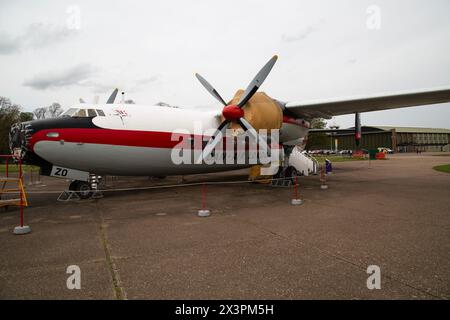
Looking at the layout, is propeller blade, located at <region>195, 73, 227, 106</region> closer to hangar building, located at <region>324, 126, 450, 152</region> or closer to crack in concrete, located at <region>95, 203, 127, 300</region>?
crack in concrete, located at <region>95, 203, 127, 300</region>

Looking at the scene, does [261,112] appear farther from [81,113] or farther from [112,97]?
[112,97]

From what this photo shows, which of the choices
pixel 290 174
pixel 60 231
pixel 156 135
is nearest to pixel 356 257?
pixel 60 231

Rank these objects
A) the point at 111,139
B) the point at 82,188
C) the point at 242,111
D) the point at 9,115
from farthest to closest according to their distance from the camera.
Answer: the point at 9,115, the point at 242,111, the point at 82,188, the point at 111,139

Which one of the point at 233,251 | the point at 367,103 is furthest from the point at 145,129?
the point at 367,103

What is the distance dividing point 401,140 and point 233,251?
319ft

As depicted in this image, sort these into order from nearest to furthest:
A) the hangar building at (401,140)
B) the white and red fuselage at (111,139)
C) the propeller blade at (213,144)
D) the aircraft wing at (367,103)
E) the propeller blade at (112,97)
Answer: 1. the white and red fuselage at (111,139)
2. the aircraft wing at (367,103)
3. the propeller blade at (213,144)
4. the propeller blade at (112,97)
5. the hangar building at (401,140)

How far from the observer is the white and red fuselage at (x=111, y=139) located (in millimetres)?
9164

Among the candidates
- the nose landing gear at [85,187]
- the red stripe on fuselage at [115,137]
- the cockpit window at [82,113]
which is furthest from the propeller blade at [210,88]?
the nose landing gear at [85,187]

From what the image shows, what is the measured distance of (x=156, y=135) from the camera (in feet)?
36.4

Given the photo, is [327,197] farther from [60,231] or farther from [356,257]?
[60,231]

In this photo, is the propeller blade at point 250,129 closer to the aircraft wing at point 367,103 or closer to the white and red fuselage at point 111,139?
the white and red fuselage at point 111,139

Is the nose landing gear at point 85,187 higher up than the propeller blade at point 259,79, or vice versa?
the propeller blade at point 259,79

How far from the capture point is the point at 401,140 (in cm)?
8656
